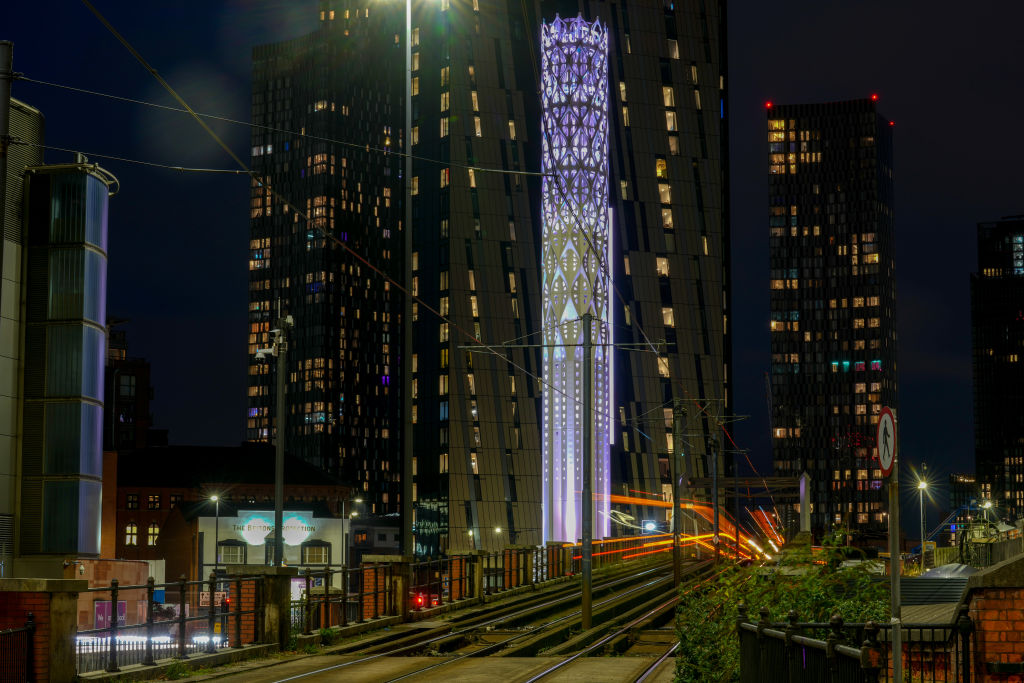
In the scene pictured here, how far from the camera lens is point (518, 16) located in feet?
381

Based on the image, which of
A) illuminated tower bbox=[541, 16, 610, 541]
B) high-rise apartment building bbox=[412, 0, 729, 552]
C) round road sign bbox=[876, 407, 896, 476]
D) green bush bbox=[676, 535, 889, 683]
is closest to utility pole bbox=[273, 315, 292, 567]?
green bush bbox=[676, 535, 889, 683]

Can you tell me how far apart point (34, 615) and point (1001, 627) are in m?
12.5

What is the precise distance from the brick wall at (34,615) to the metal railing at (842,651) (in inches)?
375

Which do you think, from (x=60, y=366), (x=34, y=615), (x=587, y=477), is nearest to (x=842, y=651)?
(x=34, y=615)

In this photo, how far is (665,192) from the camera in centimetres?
11800

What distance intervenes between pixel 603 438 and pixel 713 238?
51.4 metres

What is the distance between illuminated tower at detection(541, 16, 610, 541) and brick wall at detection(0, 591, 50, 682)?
49.0m

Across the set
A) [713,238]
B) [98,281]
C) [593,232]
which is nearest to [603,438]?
[593,232]

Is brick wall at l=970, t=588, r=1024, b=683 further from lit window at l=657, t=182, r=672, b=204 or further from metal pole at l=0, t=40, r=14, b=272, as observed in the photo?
lit window at l=657, t=182, r=672, b=204

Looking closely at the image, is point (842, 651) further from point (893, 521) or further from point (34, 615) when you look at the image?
point (34, 615)

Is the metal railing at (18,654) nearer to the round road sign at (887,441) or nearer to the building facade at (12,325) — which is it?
the round road sign at (887,441)

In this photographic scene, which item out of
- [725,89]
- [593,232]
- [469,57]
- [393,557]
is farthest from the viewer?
[725,89]

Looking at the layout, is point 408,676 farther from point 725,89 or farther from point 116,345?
point 116,345

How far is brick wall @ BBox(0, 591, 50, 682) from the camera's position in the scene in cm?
1714
